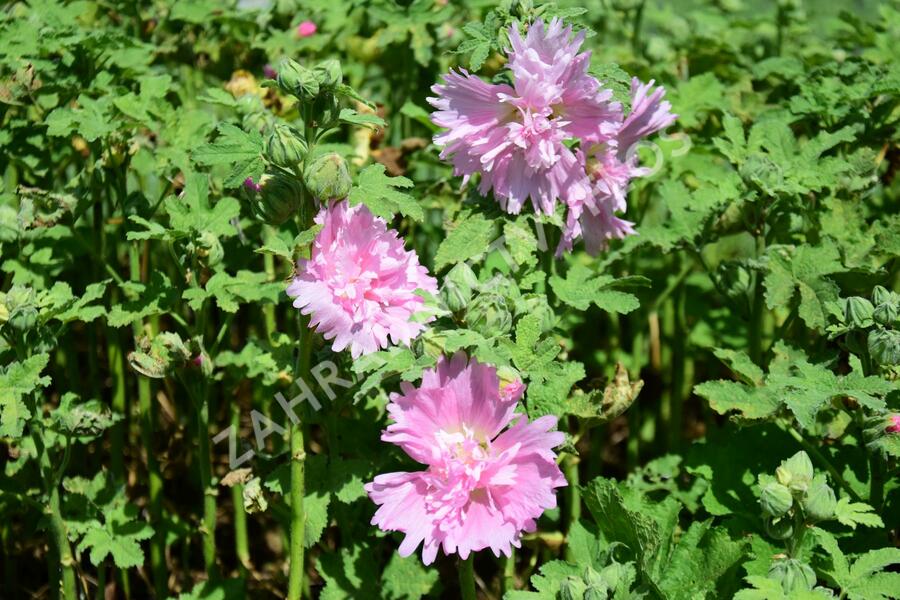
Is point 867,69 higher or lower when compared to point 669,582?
higher

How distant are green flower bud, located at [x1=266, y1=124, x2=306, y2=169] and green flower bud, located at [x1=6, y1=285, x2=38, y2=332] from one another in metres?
0.52

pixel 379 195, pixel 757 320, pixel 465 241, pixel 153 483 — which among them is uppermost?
pixel 379 195

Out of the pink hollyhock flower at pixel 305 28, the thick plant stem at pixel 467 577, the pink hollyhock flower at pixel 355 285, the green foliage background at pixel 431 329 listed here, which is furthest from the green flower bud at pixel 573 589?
the pink hollyhock flower at pixel 305 28

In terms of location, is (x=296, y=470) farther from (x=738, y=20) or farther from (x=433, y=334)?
(x=738, y=20)

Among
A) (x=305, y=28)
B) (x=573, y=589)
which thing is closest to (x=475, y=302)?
(x=573, y=589)

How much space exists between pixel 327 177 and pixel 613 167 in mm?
542

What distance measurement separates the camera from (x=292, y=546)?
158 centimetres

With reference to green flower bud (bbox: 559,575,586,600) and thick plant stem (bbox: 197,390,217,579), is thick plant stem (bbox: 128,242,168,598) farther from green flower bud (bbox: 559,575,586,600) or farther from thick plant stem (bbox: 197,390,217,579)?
green flower bud (bbox: 559,575,586,600)

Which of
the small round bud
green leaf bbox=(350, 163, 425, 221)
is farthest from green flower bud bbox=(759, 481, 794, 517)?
the small round bud

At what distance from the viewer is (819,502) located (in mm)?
1423

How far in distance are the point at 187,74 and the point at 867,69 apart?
150cm

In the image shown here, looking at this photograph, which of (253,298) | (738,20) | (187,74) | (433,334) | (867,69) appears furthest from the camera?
(738,20)

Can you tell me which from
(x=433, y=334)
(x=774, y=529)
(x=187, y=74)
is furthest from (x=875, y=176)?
(x=187, y=74)

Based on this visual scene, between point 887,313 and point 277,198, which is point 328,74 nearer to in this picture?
point 277,198
